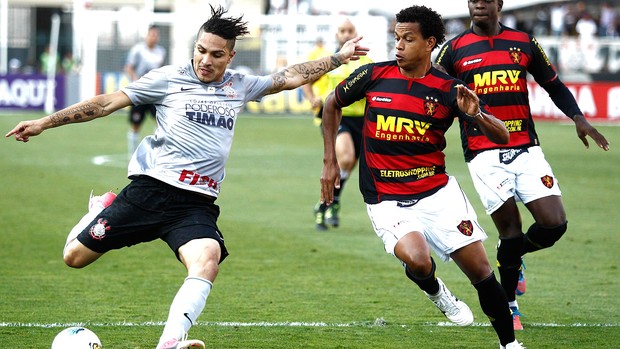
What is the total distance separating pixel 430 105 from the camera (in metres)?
7.43

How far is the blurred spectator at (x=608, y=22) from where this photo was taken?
117ft

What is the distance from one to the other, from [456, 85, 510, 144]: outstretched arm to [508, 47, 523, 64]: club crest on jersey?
1608 millimetres

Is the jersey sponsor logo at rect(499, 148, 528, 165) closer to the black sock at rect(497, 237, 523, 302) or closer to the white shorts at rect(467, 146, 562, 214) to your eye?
the white shorts at rect(467, 146, 562, 214)

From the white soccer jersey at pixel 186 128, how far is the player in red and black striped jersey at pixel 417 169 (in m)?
0.82

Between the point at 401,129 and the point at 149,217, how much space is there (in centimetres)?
177

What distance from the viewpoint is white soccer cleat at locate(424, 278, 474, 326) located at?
779 centimetres

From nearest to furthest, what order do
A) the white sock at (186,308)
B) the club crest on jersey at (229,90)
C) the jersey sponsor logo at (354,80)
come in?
the white sock at (186,308)
the club crest on jersey at (229,90)
the jersey sponsor logo at (354,80)

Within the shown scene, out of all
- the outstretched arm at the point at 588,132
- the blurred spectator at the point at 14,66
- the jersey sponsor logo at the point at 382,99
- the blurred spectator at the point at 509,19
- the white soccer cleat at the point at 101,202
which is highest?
the jersey sponsor logo at the point at 382,99

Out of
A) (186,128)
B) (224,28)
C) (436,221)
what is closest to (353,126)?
(436,221)

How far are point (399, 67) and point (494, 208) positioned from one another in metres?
1.59

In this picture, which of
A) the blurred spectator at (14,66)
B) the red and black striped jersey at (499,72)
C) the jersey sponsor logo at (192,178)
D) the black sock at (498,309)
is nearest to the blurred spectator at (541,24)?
the blurred spectator at (14,66)

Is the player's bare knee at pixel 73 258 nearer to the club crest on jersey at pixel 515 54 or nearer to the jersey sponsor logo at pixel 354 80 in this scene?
the jersey sponsor logo at pixel 354 80

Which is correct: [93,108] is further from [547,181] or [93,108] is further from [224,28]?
[547,181]

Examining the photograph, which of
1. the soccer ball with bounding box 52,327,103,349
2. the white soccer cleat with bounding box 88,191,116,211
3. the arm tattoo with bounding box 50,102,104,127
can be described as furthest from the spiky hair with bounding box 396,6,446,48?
the soccer ball with bounding box 52,327,103,349
